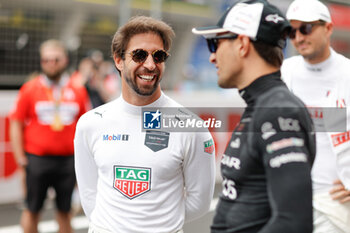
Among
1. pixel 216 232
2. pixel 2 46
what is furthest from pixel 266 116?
pixel 2 46

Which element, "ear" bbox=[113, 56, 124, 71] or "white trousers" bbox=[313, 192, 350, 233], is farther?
"white trousers" bbox=[313, 192, 350, 233]

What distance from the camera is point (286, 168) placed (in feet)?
5.40

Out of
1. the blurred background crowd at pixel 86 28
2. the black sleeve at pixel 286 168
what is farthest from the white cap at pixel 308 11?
the blurred background crowd at pixel 86 28

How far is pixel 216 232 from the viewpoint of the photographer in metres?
1.94

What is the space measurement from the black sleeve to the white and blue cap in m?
0.32

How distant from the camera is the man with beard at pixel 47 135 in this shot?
202 inches

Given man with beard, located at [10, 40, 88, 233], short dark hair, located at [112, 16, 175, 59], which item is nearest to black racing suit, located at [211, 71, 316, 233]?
short dark hair, located at [112, 16, 175, 59]

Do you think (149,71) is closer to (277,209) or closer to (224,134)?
(277,209)

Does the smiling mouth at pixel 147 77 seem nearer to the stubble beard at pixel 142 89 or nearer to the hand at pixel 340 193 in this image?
the stubble beard at pixel 142 89

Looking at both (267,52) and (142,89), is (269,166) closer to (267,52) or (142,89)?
(267,52)

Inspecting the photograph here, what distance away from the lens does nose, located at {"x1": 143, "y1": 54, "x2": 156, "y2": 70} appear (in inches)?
106

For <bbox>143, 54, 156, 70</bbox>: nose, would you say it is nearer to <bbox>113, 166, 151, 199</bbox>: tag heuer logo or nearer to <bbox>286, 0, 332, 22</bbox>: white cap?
<bbox>113, 166, 151, 199</bbox>: tag heuer logo

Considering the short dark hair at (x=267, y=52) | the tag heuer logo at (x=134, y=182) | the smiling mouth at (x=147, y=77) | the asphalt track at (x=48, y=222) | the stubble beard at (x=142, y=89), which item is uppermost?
the short dark hair at (x=267, y=52)

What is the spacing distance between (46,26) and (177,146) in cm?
802
